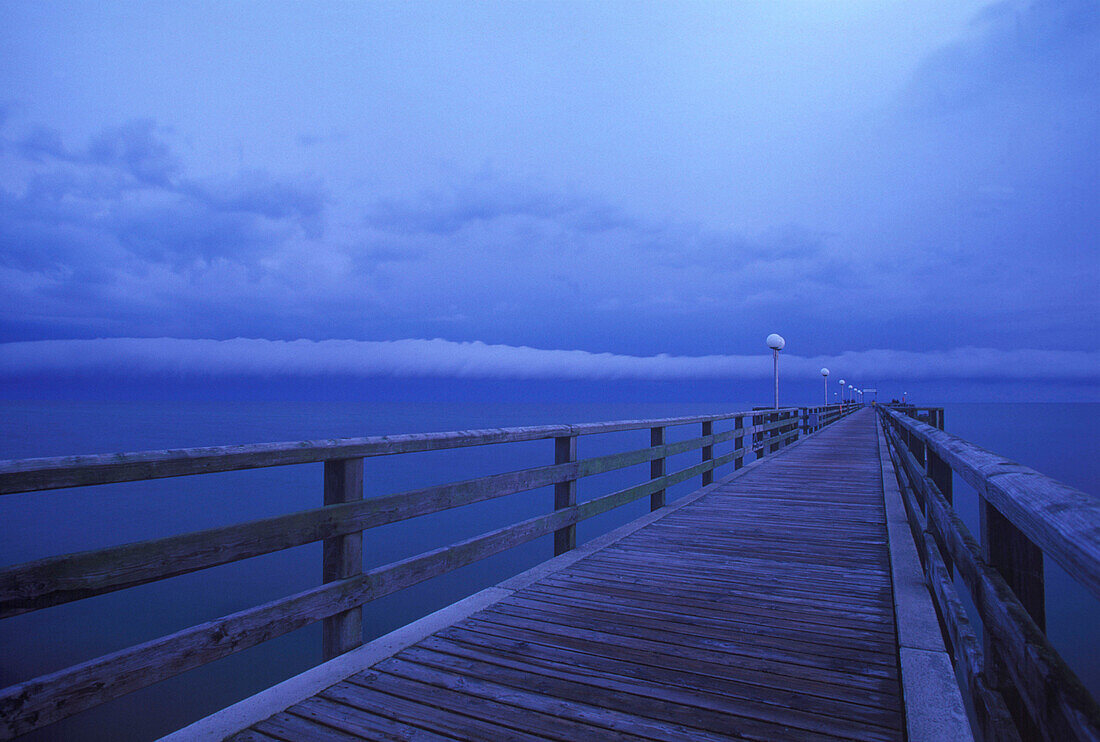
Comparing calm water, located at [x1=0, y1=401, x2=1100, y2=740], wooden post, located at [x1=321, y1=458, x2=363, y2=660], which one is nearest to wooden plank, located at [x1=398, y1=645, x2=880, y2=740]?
wooden post, located at [x1=321, y1=458, x2=363, y2=660]

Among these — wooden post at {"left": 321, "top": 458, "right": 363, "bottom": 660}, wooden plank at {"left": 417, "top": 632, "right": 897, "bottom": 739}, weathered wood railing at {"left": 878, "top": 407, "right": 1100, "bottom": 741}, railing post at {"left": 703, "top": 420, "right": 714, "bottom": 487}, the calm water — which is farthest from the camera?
the calm water

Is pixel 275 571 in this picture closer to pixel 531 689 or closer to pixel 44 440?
pixel 531 689

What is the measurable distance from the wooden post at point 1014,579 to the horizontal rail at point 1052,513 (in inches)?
5.3

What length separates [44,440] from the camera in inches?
3007

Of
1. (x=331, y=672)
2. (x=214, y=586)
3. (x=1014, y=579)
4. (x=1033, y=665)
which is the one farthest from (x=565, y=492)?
(x=214, y=586)

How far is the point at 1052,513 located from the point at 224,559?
2.75 meters

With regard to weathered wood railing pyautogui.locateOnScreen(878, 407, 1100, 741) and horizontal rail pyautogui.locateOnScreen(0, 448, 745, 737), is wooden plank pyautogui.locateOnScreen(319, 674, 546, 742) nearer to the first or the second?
horizontal rail pyautogui.locateOnScreen(0, 448, 745, 737)

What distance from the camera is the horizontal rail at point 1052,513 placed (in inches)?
45.9

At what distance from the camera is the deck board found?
236 cm

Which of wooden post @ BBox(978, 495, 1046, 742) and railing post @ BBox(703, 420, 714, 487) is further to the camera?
railing post @ BBox(703, 420, 714, 487)

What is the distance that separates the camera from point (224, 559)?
8.28ft

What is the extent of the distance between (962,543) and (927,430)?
2.09 m

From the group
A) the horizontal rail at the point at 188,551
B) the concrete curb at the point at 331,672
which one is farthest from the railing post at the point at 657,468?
the horizontal rail at the point at 188,551

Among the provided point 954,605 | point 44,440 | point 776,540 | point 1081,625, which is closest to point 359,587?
point 954,605
